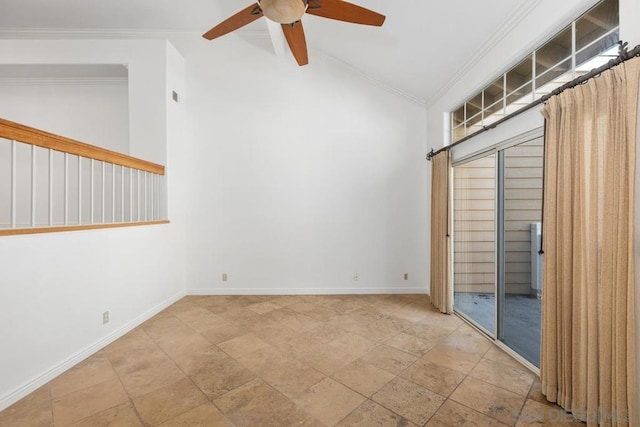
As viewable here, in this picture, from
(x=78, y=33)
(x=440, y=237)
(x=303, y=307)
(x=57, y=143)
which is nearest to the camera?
(x=57, y=143)

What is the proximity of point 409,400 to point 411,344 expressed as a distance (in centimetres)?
86

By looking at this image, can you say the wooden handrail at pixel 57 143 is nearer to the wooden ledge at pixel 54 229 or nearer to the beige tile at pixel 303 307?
the wooden ledge at pixel 54 229

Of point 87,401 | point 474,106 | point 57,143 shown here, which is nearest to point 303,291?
point 87,401

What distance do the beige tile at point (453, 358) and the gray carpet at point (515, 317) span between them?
471 millimetres

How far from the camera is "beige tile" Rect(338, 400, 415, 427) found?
1677 millimetres

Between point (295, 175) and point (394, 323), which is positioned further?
point (295, 175)

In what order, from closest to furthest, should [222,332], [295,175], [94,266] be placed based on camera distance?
[94,266] → [222,332] → [295,175]

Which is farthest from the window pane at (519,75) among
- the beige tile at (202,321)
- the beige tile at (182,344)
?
the beige tile at (202,321)

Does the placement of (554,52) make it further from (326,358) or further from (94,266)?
(94,266)

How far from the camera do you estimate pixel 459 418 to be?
1.72m

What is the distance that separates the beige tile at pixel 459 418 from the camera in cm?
167

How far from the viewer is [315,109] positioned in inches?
169

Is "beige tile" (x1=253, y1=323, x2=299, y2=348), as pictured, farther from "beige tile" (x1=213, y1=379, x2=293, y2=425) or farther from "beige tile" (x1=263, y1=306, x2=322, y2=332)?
"beige tile" (x1=213, y1=379, x2=293, y2=425)

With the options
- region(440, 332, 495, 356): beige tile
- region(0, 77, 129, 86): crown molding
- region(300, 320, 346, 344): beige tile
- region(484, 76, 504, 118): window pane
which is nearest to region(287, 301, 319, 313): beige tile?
region(300, 320, 346, 344): beige tile
